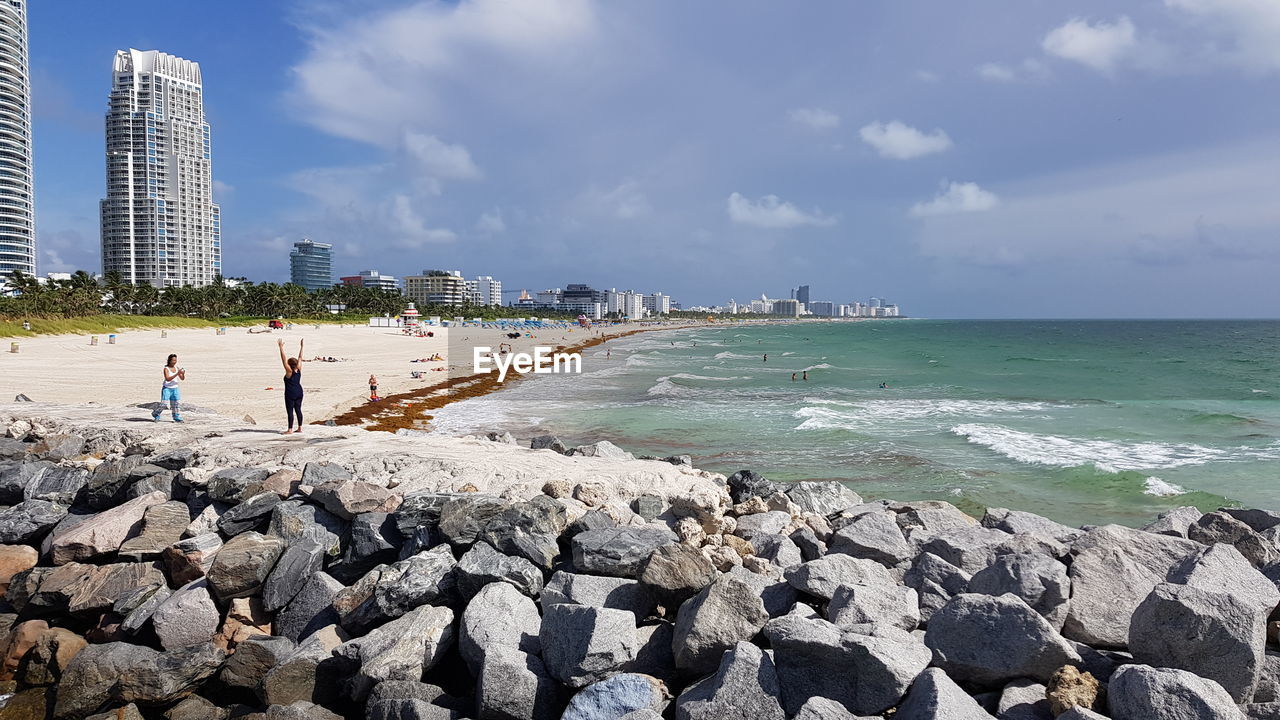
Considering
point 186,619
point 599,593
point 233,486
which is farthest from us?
point 233,486

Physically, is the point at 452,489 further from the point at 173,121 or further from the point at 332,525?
the point at 173,121

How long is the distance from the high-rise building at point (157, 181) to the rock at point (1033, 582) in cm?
16687

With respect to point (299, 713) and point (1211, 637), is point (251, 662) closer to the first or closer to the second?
point (299, 713)

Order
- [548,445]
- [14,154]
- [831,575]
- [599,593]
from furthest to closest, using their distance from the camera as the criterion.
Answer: [14,154]
[548,445]
[599,593]
[831,575]

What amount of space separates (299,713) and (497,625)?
5.14 feet

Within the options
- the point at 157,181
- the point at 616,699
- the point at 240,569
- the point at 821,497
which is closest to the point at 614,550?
the point at 616,699

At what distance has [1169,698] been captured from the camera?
346cm

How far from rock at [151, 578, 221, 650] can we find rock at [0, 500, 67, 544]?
3.31m

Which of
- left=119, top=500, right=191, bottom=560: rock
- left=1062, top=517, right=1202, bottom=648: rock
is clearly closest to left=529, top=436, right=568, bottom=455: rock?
left=119, top=500, right=191, bottom=560: rock

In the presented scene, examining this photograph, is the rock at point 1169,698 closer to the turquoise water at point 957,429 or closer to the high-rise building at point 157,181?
the turquoise water at point 957,429

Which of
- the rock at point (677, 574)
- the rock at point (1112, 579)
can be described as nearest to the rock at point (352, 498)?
the rock at point (677, 574)

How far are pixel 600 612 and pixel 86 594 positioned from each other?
5.63 meters

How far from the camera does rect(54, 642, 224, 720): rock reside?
556 cm

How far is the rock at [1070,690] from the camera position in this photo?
146 inches
